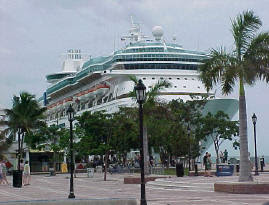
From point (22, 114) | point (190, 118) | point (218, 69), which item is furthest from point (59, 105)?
point (218, 69)

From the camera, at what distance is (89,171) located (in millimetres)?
42719

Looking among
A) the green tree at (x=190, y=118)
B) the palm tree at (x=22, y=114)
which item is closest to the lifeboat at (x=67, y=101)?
the palm tree at (x=22, y=114)

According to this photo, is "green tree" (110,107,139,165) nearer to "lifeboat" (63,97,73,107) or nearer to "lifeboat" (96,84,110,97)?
"lifeboat" (96,84,110,97)

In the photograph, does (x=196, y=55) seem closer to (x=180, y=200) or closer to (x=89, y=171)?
(x=89, y=171)

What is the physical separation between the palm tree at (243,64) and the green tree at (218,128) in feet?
106

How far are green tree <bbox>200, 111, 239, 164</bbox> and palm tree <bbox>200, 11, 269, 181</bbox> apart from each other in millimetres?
32156

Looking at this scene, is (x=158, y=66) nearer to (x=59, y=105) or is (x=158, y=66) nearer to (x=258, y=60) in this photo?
(x=59, y=105)

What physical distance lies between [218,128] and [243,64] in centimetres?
3509

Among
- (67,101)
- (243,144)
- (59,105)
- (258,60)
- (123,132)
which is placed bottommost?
(243,144)

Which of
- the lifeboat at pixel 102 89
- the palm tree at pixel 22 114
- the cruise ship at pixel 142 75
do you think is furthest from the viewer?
the lifeboat at pixel 102 89

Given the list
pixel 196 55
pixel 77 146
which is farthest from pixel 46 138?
pixel 196 55

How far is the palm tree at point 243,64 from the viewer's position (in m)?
21.3

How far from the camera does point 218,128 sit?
184 ft

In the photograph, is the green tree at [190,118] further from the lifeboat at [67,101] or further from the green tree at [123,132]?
the lifeboat at [67,101]
